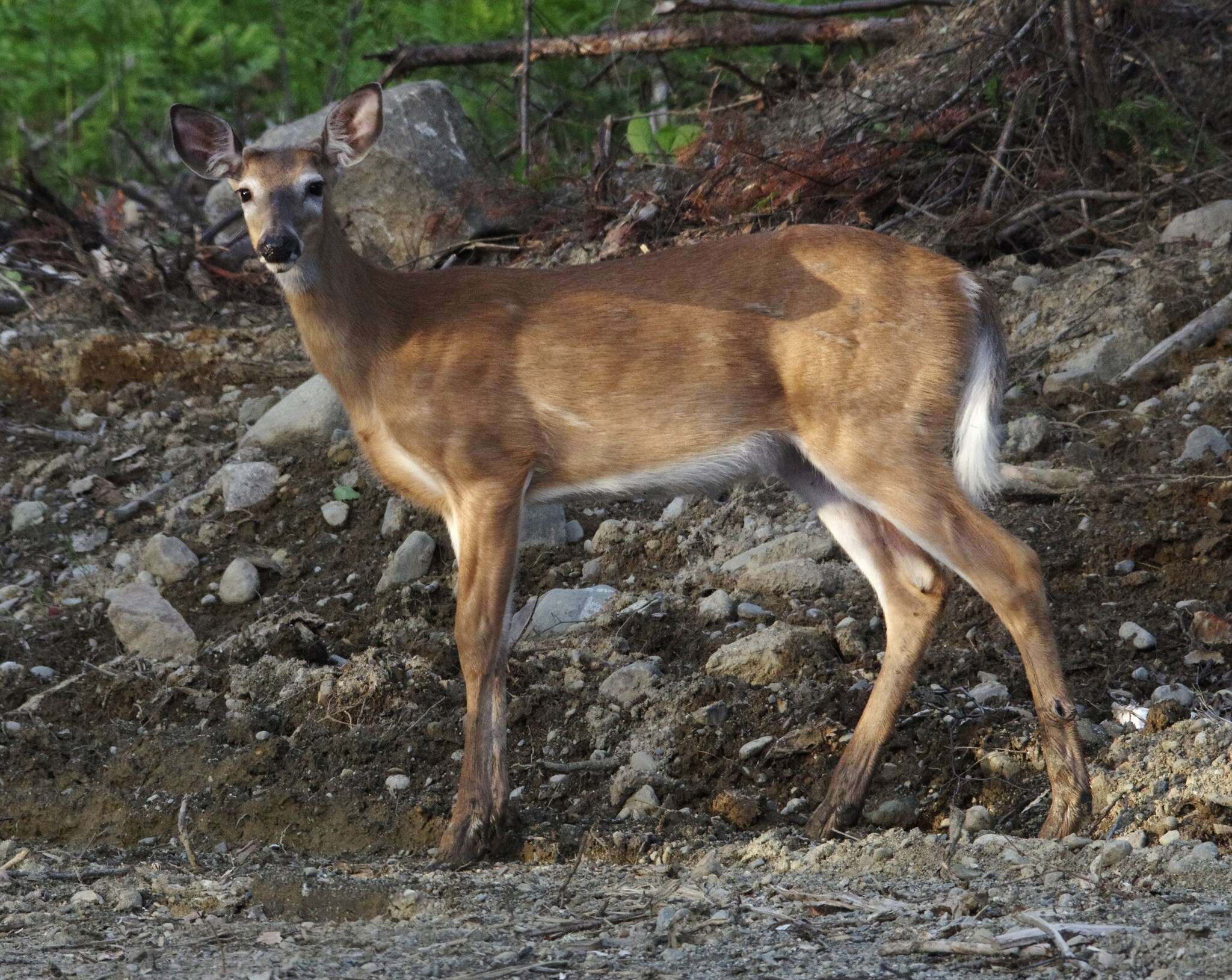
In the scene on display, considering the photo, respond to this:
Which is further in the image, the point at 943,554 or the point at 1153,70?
the point at 1153,70

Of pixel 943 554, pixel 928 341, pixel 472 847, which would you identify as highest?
pixel 928 341

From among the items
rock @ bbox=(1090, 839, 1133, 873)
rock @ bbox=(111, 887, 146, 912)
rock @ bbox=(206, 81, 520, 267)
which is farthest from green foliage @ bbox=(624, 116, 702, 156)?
rock @ bbox=(111, 887, 146, 912)

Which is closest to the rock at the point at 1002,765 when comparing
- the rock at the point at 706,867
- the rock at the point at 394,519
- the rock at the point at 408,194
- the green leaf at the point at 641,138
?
the rock at the point at 706,867

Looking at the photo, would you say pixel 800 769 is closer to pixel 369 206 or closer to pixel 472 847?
pixel 472 847

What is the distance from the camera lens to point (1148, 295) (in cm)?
752

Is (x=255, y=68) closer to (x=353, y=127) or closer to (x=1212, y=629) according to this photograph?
(x=353, y=127)

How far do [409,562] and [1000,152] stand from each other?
12.1 ft

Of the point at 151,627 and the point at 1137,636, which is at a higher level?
the point at 151,627

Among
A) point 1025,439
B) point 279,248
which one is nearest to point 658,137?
point 1025,439

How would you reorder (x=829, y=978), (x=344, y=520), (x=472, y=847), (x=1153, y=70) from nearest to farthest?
(x=829, y=978), (x=472, y=847), (x=344, y=520), (x=1153, y=70)

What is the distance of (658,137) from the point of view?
9445 mm

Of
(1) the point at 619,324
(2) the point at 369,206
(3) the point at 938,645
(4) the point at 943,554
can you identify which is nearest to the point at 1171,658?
(3) the point at 938,645

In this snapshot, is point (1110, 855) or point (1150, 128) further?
point (1150, 128)

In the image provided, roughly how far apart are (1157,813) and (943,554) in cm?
97
